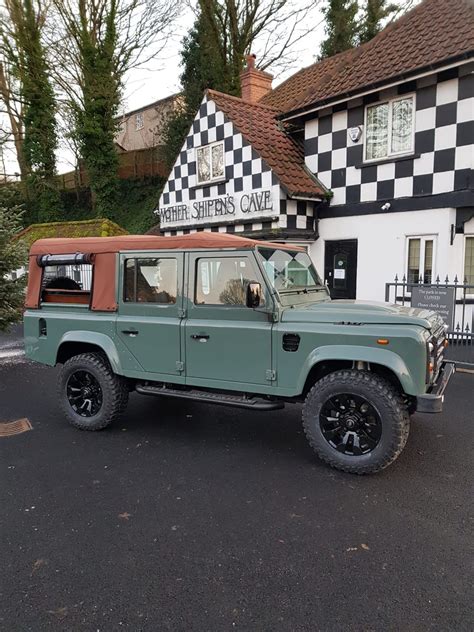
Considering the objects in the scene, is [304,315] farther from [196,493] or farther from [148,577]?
[148,577]

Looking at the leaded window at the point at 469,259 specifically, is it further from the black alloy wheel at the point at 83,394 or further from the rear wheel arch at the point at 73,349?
the black alloy wheel at the point at 83,394

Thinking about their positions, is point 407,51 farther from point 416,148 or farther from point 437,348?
point 437,348

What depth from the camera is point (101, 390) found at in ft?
14.8

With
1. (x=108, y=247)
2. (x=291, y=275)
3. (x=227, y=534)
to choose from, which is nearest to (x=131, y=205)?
(x=108, y=247)

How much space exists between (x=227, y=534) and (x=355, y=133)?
888 cm

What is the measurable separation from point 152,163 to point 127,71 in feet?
14.2

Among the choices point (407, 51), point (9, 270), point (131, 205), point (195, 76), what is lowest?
point (9, 270)

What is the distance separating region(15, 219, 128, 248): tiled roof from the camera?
49.5ft

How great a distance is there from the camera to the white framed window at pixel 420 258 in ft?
28.4

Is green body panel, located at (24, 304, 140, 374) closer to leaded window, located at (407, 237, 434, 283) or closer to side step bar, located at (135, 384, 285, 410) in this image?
side step bar, located at (135, 384, 285, 410)

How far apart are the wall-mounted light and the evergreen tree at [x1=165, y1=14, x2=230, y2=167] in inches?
382

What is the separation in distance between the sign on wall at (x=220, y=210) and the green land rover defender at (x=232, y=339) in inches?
219

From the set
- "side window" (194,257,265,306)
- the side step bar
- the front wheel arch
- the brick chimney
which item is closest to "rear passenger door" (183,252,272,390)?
"side window" (194,257,265,306)

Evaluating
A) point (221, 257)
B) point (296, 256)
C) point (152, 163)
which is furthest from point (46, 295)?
point (152, 163)
